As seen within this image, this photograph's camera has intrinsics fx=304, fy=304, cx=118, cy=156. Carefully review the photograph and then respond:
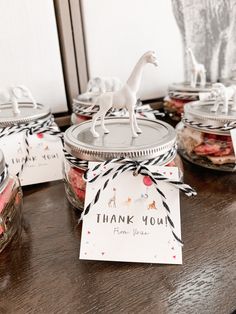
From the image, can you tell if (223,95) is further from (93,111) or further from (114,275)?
(114,275)

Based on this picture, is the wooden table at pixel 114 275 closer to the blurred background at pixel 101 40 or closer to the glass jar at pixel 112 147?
the glass jar at pixel 112 147

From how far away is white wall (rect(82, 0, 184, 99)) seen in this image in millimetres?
763

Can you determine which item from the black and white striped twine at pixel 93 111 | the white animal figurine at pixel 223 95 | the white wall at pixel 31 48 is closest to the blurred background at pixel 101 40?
the white wall at pixel 31 48

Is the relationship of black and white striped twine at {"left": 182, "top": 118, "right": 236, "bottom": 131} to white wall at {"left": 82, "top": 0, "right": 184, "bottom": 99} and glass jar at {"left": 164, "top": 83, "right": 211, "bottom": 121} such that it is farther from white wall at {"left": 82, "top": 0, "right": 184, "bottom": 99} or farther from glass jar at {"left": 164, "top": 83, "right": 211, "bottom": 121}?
white wall at {"left": 82, "top": 0, "right": 184, "bottom": 99}

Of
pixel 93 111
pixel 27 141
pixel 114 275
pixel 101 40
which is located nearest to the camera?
pixel 114 275

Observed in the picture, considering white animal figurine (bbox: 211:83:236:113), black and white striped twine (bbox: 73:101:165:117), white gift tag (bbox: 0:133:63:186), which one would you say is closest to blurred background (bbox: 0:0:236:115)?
black and white striped twine (bbox: 73:101:165:117)

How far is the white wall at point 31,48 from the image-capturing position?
2.19 ft

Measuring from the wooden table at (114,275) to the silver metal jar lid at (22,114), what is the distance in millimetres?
173

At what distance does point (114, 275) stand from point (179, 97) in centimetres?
56

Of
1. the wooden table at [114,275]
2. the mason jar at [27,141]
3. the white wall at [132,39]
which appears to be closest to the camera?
the wooden table at [114,275]

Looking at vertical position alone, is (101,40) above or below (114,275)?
above

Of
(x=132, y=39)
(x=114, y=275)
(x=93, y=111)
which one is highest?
(x=132, y=39)

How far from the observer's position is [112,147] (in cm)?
40

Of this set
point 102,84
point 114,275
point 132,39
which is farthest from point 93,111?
point 114,275
